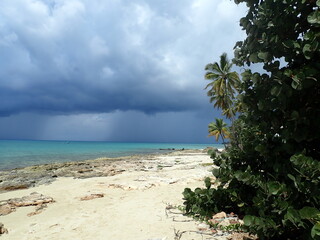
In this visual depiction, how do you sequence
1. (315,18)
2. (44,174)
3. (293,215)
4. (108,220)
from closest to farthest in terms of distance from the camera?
(315,18) < (293,215) < (108,220) < (44,174)

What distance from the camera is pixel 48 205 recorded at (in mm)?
10508

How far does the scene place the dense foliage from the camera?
371 cm

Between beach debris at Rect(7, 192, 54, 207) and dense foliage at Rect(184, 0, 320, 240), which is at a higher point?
dense foliage at Rect(184, 0, 320, 240)

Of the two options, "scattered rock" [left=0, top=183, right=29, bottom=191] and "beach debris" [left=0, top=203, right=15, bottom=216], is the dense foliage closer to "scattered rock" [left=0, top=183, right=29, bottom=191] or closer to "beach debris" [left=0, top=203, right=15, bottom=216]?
"beach debris" [left=0, top=203, right=15, bottom=216]

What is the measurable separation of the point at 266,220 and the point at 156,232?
2806mm

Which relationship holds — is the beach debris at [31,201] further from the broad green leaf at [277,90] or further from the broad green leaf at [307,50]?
the broad green leaf at [307,50]

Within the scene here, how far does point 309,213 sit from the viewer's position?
3611mm

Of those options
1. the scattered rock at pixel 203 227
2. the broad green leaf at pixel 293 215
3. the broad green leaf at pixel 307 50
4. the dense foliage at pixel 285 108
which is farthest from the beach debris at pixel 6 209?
the broad green leaf at pixel 307 50

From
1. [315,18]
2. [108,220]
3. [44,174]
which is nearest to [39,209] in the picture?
[108,220]

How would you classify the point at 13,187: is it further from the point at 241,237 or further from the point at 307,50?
the point at 307,50

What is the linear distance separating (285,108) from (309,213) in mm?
1821

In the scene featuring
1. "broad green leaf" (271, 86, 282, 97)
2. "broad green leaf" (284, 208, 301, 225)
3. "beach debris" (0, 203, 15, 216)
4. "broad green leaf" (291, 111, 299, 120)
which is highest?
"broad green leaf" (271, 86, 282, 97)

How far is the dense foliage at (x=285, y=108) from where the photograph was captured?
3715 millimetres

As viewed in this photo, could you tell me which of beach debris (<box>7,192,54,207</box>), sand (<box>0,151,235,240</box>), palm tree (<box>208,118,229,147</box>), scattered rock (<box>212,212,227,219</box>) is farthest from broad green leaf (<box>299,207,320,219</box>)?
palm tree (<box>208,118,229,147</box>)
